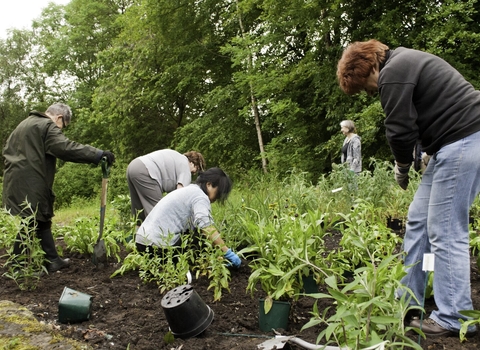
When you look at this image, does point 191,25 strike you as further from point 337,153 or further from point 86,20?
point 86,20

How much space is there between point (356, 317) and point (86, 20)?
2366 centimetres

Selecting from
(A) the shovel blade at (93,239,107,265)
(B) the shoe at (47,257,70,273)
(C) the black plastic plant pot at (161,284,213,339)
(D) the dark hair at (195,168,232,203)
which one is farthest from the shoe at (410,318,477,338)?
(B) the shoe at (47,257,70,273)

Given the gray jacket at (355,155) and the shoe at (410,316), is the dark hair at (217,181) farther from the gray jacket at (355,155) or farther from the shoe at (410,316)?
the gray jacket at (355,155)

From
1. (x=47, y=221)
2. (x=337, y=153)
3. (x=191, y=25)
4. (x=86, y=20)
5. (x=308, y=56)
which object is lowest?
(x=337, y=153)

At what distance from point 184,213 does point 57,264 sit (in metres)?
1.37

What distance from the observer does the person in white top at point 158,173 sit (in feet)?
15.0

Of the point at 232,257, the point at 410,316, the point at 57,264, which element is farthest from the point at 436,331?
the point at 57,264

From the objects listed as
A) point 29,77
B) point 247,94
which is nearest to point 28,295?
point 247,94

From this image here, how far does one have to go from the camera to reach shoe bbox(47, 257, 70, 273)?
387cm

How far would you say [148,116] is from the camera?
58.0 feet

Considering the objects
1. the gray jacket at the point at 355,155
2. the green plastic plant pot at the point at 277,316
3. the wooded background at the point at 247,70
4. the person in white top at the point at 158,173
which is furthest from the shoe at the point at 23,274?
the wooded background at the point at 247,70

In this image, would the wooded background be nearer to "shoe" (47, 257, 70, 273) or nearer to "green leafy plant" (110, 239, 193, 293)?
"shoe" (47, 257, 70, 273)

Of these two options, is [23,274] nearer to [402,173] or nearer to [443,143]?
[402,173]

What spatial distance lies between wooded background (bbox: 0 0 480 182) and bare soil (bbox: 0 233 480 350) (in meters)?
6.63
